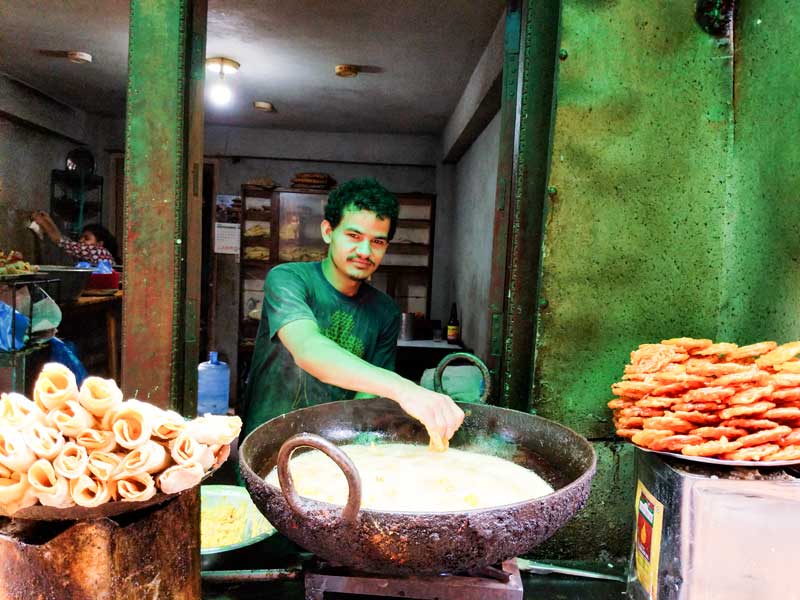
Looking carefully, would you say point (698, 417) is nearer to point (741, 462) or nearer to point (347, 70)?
point (741, 462)

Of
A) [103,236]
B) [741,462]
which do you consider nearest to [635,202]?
[741,462]

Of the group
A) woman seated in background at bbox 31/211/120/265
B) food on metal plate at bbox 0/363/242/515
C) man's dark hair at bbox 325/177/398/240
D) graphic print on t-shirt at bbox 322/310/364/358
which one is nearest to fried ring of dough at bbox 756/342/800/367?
food on metal plate at bbox 0/363/242/515

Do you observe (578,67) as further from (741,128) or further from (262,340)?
(262,340)

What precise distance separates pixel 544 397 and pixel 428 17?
128 inches

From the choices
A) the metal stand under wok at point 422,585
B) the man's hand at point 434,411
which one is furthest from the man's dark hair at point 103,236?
the metal stand under wok at point 422,585

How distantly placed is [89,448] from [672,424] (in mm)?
1080

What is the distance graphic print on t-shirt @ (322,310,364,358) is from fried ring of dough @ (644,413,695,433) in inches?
57.1

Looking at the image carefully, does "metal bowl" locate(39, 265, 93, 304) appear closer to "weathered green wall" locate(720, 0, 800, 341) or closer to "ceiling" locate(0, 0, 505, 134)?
"ceiling" locate(0, 0, 505, 134)

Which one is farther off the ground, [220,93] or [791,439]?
[220,93]

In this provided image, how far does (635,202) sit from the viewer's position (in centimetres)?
184

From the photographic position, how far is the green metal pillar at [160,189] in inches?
70.7

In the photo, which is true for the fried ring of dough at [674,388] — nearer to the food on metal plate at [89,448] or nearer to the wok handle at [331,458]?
the wok handle at [331,458]

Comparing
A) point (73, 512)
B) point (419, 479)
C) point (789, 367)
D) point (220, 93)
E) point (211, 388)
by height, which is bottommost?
point (211, 388)

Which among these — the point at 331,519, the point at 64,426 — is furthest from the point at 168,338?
the point at 331,519
